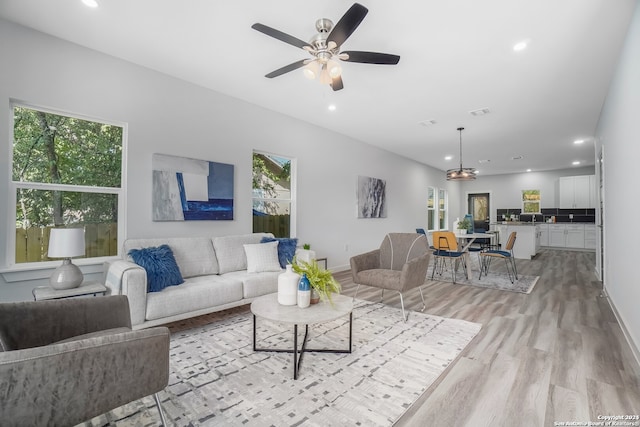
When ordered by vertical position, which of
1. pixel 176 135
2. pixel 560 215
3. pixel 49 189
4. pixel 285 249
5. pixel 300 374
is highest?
pixel 176 135

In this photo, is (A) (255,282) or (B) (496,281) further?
(B) (496,281)

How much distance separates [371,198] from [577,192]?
286 inches

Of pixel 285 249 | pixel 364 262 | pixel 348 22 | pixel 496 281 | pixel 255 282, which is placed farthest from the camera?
pixel 496 281

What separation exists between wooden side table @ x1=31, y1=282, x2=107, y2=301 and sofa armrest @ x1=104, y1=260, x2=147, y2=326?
5.1 inches

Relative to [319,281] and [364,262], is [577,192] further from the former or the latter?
[319,281]

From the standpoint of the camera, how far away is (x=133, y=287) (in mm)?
2535

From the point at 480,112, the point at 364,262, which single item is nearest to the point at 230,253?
the point at 364,262

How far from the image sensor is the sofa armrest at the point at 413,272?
3.33 m

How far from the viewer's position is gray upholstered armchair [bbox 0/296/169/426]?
42.3 inches

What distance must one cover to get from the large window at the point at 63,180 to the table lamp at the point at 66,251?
25.4 inches

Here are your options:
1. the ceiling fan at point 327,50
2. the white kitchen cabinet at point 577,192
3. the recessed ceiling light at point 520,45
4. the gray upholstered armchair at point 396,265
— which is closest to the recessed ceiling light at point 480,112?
the recessed ceiling light at point 520,45

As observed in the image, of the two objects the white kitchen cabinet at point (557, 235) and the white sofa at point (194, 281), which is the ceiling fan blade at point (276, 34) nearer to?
the white sofa at point (194, 281)

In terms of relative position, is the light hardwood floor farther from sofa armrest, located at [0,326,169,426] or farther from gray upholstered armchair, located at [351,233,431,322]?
sofa armrest, located at [0,326,169,426]

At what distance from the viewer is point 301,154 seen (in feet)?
17.2
